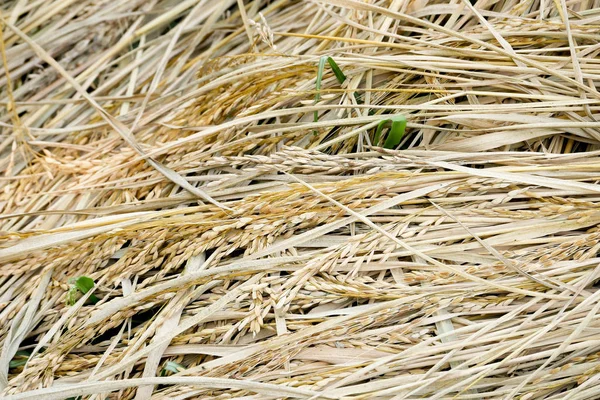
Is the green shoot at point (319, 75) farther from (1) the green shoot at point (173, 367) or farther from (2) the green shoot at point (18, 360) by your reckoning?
(2) the green shoot at point (18, 360)

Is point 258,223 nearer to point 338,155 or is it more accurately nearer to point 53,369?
point 338,155

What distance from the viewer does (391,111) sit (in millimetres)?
1268

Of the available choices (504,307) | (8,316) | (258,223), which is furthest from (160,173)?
(504,307)

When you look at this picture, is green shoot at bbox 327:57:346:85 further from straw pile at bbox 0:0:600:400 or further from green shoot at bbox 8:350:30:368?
green shoot at bbox 8:350:30:368

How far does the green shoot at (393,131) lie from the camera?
1.18 metres

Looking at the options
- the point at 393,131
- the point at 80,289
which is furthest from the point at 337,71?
the point at 80,289

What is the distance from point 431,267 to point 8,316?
0.77 m

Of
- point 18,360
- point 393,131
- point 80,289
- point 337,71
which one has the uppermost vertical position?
point 337,71

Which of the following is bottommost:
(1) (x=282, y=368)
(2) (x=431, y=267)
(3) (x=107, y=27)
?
(1) (x=282, y=368)

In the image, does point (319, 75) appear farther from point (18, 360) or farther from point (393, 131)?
point (18, 360)

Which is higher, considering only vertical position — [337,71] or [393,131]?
[337,71]

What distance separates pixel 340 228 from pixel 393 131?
0.21m

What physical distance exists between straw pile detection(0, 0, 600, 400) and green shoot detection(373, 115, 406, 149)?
22mm

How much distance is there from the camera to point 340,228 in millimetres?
1169
